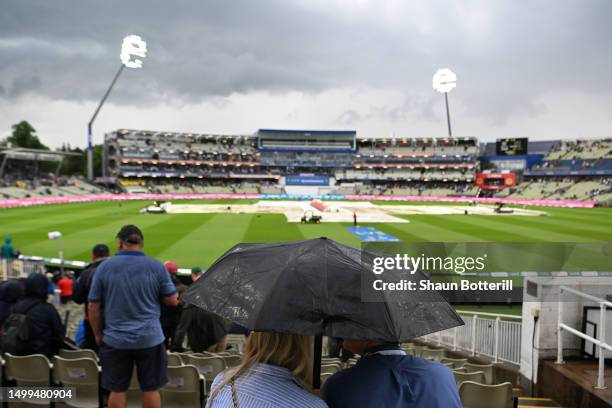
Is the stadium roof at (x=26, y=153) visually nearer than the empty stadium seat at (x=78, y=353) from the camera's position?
No

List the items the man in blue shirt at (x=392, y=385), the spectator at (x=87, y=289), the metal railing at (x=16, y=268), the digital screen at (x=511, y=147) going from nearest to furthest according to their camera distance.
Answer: the man in blue shirt at (x=392, y=385) < the spectator at (x=87, y=289) < the metal railing at (x=16, y=268) < the digital screen at (x=511, y=147)

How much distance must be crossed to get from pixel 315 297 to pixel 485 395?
2858mm

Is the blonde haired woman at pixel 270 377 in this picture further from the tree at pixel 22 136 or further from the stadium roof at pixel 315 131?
the tree at pixel 22 136

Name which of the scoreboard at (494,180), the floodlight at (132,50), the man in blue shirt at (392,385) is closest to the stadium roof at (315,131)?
the scoreboard at (494,180)

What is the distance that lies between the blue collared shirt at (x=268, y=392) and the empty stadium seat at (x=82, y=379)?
3.76 m

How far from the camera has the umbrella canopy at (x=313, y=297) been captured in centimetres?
193

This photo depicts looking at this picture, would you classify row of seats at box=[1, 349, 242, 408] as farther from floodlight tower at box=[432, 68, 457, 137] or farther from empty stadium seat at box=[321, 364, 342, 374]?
floodlight tower at box=[432, 68, 457, 137]

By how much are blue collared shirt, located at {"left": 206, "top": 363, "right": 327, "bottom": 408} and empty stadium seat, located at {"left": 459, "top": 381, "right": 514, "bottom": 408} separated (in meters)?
2.76

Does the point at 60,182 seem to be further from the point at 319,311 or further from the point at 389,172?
the point at 319,311

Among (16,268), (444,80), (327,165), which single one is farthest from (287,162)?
(16,268)

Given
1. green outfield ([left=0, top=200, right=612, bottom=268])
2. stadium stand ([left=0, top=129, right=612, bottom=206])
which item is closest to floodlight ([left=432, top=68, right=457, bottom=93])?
stadium stand ([left=0, top=129, right=612, bottom=206])

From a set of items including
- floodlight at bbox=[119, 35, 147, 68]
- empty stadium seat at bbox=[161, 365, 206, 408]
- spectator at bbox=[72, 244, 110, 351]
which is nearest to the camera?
empty stadium seat at bbox=[161, 365, 206, 408]

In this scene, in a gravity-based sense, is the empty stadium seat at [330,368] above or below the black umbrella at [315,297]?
below

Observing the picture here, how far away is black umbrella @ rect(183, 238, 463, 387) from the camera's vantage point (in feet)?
6.34
